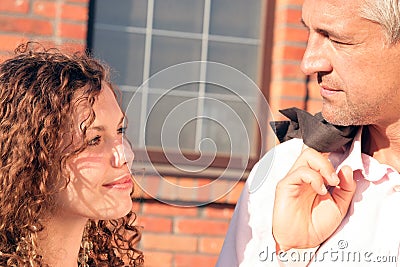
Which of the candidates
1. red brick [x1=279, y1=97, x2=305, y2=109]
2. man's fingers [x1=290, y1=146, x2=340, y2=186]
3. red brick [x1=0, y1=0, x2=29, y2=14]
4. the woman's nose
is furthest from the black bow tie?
red brick [x1=0, y1=0, x2=29, y2=14]

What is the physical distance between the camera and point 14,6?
3.94m

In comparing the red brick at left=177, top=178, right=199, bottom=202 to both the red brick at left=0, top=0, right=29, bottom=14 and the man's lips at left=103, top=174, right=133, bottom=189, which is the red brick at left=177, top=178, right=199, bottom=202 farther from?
the man's lips at left=103, top=174, right=133, bottom=189

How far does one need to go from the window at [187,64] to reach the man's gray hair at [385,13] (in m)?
1.93

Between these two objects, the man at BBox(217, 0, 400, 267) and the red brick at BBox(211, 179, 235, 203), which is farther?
the red brick at BBox(211, 179, 235, 203)

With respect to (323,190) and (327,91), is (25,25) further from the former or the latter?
(323,190)

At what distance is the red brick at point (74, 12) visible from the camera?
3.99 metres

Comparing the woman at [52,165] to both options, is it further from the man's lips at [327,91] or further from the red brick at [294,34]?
the red brick at [294,34]

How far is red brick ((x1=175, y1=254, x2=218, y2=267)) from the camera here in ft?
13.8

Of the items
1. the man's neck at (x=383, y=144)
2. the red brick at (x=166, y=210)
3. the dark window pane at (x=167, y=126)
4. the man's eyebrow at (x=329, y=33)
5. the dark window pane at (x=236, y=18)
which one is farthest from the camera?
the dark window pane at (x=236, y=18)

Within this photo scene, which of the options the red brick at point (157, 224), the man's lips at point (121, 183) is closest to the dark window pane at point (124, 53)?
the red brick at point (157, 224)

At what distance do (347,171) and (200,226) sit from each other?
2.00m

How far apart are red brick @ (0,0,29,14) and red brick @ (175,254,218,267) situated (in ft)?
4.55

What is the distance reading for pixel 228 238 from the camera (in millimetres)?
2568

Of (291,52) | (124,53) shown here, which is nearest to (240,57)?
(291,52)
